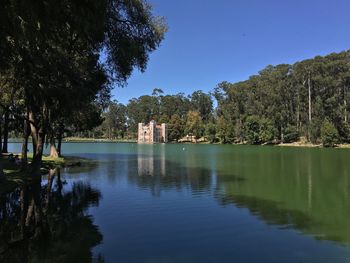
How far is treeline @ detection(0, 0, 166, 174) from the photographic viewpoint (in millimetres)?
7664

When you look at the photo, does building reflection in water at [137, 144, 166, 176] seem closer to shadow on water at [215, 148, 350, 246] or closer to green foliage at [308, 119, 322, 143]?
shadow on water at [215, 148, 350, 246]

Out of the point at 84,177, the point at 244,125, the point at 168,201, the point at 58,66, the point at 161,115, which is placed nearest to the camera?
the point at 58,66

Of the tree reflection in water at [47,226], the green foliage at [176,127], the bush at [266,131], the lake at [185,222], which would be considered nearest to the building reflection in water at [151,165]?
the lake at [185,222]

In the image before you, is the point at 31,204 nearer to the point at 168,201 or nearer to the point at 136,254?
the point at 168,201

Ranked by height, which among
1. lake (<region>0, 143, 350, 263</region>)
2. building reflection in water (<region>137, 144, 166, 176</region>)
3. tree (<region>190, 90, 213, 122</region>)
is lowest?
lake (<region>0, 143, 350, 263</region>)

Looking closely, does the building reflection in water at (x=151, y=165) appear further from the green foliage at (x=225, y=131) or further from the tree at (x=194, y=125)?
the tree at (x=194, y=125)

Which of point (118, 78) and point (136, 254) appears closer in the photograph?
point (136, 254)

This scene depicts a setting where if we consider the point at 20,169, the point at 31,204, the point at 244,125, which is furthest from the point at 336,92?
the point at 31,204

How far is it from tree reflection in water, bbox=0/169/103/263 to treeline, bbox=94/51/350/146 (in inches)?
3237

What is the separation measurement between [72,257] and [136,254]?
165 centimetres

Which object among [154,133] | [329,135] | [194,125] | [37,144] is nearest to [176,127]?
[154,133]

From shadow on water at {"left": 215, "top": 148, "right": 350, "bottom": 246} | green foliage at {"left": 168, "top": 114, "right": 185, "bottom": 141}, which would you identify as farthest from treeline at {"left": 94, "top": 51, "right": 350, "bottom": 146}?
shadow on water at {"left": 215, "top": 148, "right": 350, "bottom": 246}

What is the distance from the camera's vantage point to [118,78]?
69.3 ft

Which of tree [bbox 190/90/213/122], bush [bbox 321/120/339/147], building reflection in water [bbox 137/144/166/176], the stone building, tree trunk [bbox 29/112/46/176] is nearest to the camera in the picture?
tree trunk [bbox 29/112/46/176]
